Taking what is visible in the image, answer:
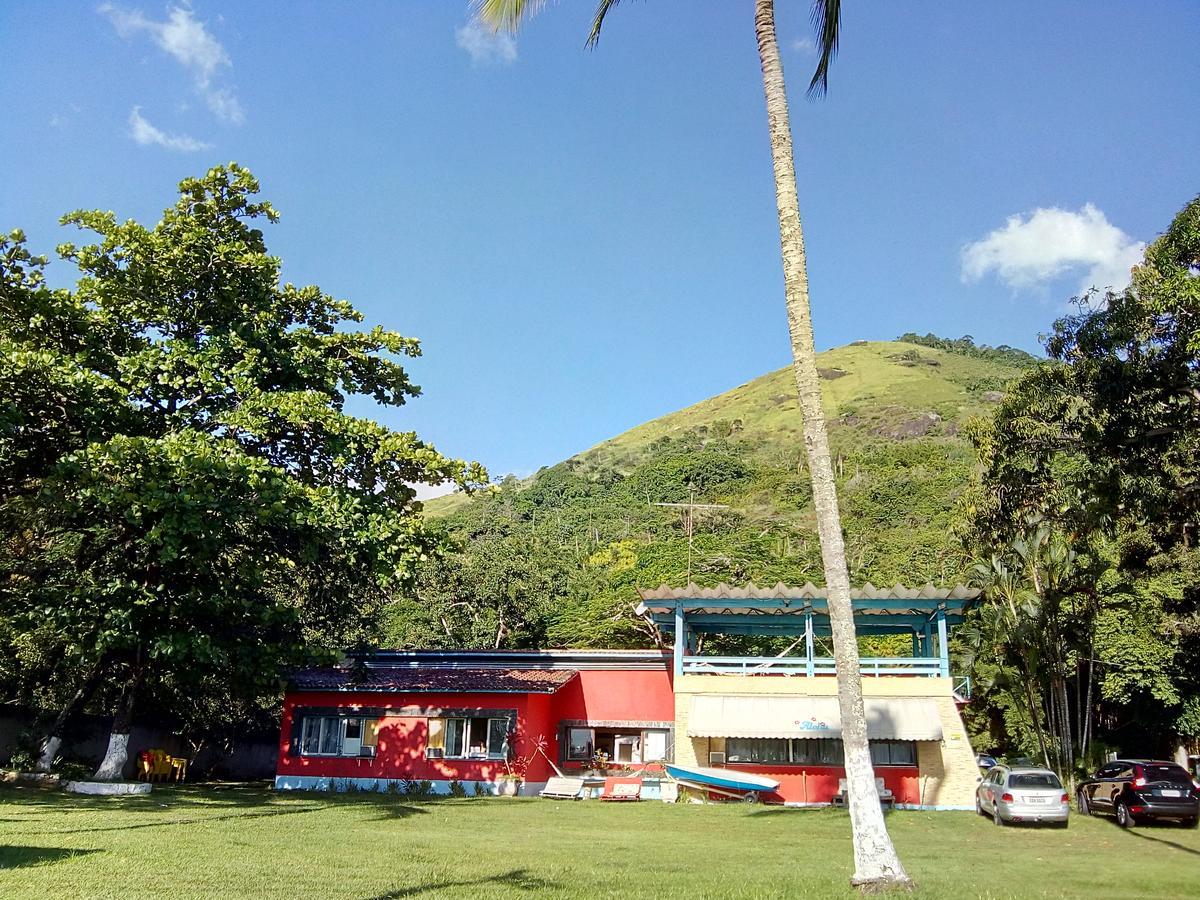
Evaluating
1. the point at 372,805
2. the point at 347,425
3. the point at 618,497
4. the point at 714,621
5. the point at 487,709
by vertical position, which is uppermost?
the point at 618,497

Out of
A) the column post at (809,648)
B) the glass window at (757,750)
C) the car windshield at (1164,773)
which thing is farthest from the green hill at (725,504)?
the car windshield at (1164,773)

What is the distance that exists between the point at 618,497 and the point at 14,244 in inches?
3221

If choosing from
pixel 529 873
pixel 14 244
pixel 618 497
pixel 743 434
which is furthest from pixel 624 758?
pixel 743 434

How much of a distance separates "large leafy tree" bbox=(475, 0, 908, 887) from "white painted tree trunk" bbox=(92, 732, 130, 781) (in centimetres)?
1664

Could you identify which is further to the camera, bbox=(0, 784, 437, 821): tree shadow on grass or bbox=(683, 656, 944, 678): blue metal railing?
bbox=(683, 656, 944, 678): blue metal railing

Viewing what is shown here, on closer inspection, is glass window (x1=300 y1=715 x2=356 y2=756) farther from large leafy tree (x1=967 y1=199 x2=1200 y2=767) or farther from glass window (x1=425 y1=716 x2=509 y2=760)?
large leafy tree (x1=967 y1=199 x2=1200 y2=767)

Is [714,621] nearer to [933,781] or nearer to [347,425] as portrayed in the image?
[933,781]

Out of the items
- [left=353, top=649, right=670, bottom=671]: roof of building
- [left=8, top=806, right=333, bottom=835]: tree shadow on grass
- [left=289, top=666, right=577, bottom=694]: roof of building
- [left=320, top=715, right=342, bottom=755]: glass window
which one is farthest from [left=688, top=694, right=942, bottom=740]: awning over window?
[left=320, top=715, right=342, bottom=755]: glass window

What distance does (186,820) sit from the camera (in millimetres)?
14727

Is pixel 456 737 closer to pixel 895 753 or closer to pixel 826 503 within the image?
pixel 895 753

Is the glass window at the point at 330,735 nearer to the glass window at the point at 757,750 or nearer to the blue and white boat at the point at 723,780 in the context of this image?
the blue and white boat at the point at 723,780

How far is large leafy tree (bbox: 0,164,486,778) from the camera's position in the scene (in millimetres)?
16109

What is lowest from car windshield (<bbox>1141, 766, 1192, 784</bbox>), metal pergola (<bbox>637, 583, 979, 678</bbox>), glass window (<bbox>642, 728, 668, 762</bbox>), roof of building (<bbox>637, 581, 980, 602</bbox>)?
glass window (<bbox>642, 728, 668, 762</bbox>)

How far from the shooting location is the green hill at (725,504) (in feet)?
144
